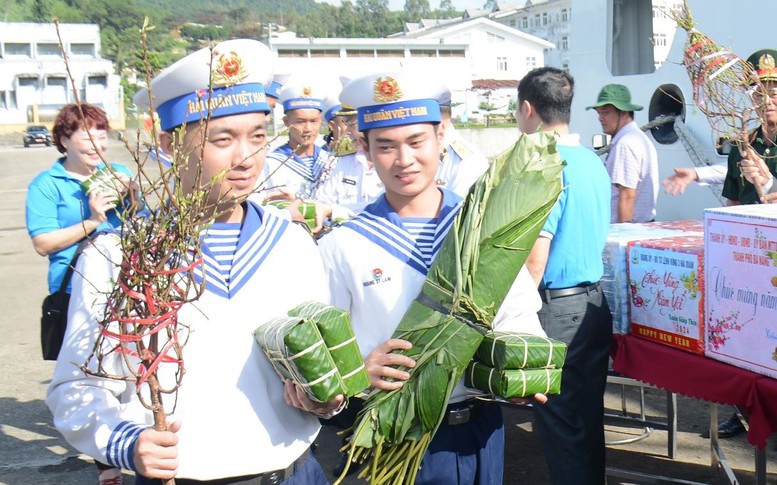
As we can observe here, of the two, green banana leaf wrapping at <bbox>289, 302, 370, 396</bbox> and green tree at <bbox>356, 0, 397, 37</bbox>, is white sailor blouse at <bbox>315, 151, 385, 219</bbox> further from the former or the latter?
green tree at <bbox>356, 0, 397, 37</bbox>

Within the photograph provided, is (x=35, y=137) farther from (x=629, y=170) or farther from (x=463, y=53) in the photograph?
(x=629, y=170)

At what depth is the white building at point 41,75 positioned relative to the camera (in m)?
69.5

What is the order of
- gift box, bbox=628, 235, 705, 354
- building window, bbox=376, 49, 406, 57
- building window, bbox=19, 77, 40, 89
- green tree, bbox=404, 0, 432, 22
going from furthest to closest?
green tree, bbox=404, 0, 432, 22 → building window, bbox=19, 77, 40, 89 → building window, bbox=376, 49, 406, 57 → gift box, bbox=628, 235, 705, 354

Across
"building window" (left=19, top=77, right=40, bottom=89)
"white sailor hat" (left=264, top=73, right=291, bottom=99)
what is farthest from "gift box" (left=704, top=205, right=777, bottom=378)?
"building window" (left=19, top=77, right=40, bottom=89)

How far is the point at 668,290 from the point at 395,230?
1.57m

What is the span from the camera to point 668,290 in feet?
11.9

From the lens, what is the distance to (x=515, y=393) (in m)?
2.36

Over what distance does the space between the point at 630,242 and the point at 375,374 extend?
2.04 metres

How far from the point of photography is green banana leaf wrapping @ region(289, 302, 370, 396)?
78.3 inches

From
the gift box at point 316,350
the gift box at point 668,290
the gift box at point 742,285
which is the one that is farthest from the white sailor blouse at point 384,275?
the gift box at point 668,290

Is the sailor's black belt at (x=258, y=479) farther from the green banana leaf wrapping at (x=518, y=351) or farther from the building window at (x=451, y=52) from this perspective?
the building window at (x=451, y=52)

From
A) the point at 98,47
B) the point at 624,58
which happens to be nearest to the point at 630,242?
the point at 624,58

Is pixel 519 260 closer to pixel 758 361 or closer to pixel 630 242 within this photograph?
pixel 758 361

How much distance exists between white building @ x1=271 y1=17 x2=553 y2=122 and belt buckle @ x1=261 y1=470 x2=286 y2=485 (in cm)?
5404
